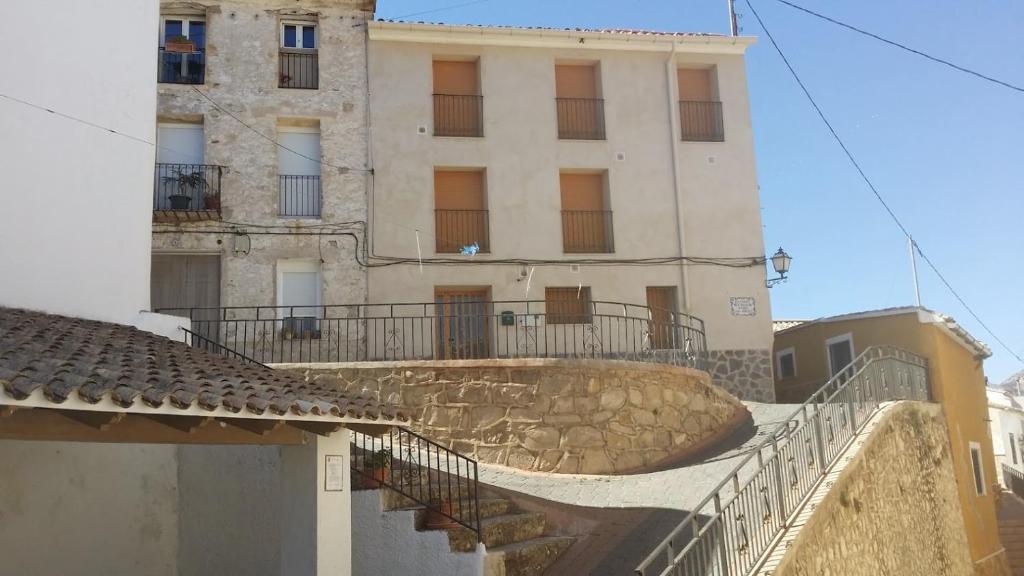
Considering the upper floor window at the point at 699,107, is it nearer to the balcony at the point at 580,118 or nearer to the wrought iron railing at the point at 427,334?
the balcony at the point at 580,118

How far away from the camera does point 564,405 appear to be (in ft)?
41.3

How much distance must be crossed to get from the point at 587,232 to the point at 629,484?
7529mm

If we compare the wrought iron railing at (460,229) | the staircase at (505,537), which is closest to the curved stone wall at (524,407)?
the staircase at (505,537)

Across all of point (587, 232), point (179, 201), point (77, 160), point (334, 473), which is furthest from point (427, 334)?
point (334, 473)

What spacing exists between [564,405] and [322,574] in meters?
5.71

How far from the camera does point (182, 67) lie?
1741 cm

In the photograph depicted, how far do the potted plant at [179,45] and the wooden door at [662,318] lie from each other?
31.6ft

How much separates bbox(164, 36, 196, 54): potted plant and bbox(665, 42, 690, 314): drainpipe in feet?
30.1

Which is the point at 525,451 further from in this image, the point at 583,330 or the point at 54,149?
the point at 54,149

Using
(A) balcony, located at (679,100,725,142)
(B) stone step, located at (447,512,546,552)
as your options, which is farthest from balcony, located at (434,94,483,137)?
(B) stone step, located at (447,512,546,552)

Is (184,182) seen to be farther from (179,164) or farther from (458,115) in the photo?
(458,115)

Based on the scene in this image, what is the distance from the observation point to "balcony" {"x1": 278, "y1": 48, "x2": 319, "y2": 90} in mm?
17719

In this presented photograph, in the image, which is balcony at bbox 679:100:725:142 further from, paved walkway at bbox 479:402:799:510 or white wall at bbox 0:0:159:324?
white wall at bbox 0:0:159:324

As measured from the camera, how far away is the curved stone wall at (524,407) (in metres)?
12.3
